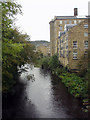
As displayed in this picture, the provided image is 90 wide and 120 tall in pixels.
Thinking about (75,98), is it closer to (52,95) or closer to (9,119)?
(52,95)

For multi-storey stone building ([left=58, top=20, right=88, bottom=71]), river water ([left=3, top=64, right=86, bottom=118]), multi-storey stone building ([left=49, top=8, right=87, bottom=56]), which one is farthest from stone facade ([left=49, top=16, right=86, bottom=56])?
river water ([left=3, top=64, right=86, bottom=118])

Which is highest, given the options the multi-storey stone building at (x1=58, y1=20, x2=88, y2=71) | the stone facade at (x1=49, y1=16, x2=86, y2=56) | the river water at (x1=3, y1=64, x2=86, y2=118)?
the stone facade at (x1=49, y1=16, x2=86, y2=56)

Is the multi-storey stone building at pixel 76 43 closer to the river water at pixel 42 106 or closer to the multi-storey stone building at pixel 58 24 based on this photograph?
the river water at pixel 42 106

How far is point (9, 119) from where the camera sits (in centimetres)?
1348

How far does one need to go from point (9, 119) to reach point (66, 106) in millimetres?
6679

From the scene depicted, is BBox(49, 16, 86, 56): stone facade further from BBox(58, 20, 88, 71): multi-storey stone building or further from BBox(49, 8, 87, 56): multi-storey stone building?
BBox(58, 20, 88, 71): multi-storey stone building

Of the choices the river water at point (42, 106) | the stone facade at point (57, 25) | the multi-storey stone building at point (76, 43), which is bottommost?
the river water at point (42, 106)

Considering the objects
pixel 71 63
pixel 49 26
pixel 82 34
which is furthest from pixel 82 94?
pixel 49 26

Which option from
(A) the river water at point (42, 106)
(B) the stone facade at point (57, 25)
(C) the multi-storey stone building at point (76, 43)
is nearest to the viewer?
(A) the river water at point (42, 106)

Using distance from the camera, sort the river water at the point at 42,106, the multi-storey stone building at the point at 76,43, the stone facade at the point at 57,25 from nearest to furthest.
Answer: the river water at the point at 42,106
the multi-storey stone building at the point at 76,43
the stone facade at the point at 57,25

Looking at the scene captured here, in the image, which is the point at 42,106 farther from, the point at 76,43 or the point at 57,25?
the point at 57,25

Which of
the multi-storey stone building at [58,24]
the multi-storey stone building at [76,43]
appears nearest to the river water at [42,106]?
the multi-storey stone building at [76,43]

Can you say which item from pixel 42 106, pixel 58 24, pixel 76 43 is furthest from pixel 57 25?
pixel 42 106

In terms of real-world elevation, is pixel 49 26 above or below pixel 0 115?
above
